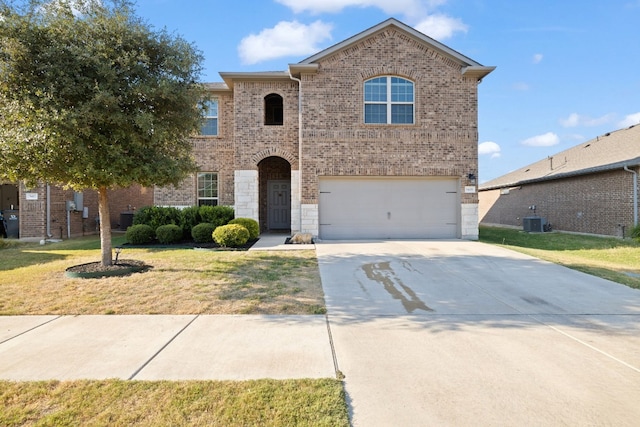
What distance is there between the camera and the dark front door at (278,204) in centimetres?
1752

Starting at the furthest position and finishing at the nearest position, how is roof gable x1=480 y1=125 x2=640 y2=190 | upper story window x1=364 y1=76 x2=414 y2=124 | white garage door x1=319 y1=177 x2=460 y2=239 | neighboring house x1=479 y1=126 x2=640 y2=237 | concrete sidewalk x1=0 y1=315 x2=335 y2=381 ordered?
roof gable x1=480 y1=125 x2=640 y2=190 → neighboring house x1=479 y1=126 x2=640 y2=237 → white garage door x1=319 y1=177 x2=460 y2=239 → upper story window x1=364 y1=76 x2=414 y2=124 → concrete sidewalk x1=0 y1=315 x2=335 y2=381

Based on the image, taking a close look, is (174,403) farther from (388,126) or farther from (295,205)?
(388,126)

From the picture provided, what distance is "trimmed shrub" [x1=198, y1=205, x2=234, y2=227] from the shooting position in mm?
14133

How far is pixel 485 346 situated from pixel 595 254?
977 centimetres

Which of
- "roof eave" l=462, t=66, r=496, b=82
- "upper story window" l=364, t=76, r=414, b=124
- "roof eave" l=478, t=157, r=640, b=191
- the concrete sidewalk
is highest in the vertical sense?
"roof eave" l=462, t=66, r=496, b=82

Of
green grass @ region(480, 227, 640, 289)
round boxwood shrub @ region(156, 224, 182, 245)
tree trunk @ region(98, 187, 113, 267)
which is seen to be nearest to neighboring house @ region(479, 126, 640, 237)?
green grass @ region(480, 227, 640, 289)

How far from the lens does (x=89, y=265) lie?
28.1ft

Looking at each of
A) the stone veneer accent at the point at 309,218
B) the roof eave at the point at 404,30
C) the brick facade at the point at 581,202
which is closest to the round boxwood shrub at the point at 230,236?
→ the stone veneer accent at the point at 309,218

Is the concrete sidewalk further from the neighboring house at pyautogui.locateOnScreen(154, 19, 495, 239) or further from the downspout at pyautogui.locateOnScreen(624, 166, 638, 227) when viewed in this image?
the downspout at pyautogui.locateOnScreen(624, 166, 638, 227)

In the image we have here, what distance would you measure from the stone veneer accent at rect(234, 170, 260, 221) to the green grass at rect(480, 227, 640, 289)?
9.23 meters

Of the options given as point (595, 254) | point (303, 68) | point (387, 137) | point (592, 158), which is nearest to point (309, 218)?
point (387, 137)

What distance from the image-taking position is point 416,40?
14273 millimetres

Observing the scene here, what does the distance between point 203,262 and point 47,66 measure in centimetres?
501

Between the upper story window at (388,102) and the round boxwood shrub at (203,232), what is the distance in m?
6.86
